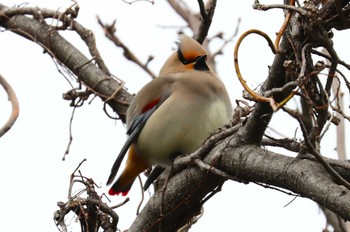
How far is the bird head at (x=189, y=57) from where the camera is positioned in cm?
485

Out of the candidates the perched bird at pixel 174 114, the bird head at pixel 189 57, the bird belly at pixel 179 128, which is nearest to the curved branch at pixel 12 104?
the perched bird at pixel 174 114

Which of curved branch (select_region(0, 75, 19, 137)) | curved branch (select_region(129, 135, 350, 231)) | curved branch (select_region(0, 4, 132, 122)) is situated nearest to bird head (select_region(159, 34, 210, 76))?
curved branch (select_region(0, 4, 132, 122))

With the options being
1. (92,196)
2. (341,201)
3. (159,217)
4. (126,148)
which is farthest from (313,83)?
(126,148)

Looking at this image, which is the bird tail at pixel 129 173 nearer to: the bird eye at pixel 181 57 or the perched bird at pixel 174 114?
the perched bird at pixel 174 114

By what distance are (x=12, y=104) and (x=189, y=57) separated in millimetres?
1287

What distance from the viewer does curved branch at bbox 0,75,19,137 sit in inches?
152

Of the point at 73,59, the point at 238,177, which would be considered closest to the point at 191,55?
the point at 73,59

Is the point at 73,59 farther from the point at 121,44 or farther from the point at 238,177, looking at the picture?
the point at 238,177

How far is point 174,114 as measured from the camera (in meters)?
4.48

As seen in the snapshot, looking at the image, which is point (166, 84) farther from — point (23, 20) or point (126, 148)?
point (23, 20)

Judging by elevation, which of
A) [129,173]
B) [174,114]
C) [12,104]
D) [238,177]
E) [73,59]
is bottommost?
[238,177]

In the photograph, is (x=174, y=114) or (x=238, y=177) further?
(x=174, y=114)

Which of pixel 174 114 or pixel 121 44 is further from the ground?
pixel 121 44

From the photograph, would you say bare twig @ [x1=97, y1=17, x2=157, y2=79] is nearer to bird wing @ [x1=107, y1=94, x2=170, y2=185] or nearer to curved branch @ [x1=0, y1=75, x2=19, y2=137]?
bird wing @ [x1=107, y1=94, x2=170, y2=185]
